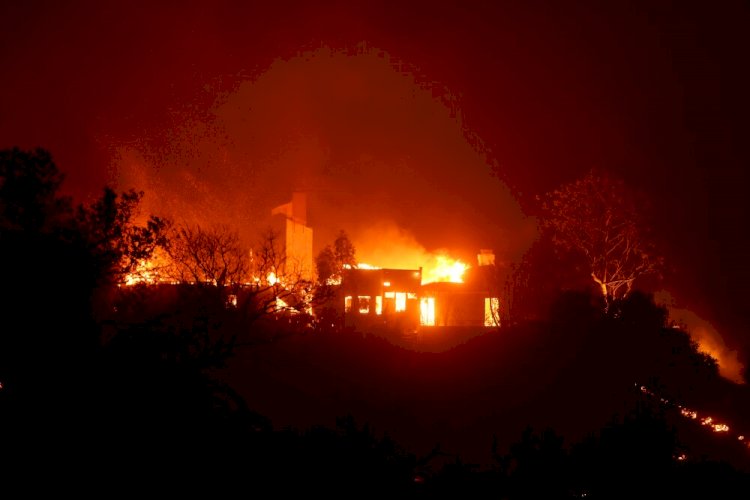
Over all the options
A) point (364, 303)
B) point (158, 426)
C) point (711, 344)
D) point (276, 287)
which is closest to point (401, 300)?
point (364, 303)

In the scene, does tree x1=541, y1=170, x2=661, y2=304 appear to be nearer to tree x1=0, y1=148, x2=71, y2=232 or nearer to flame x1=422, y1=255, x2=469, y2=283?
flame x1=422, y1=255, x2=469, y2=283

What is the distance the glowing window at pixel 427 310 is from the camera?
2861cm

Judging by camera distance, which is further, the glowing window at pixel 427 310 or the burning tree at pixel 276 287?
the glowing window at pixel 427 310

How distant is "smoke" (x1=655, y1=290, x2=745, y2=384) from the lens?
24.2 m

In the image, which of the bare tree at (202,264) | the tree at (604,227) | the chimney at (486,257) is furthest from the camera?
the chimney at (486,257)

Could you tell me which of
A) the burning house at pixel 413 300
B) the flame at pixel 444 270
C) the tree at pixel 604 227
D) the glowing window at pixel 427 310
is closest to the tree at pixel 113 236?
the burning house at pixel 413 300

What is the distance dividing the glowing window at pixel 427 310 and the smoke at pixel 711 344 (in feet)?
31.0

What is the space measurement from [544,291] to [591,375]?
31.8 ft

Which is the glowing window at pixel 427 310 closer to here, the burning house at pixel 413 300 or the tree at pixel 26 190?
the burning house at pixel 413 300

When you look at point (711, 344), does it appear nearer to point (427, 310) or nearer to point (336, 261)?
point (427, 310)

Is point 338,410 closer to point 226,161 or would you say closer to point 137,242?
point 137,242

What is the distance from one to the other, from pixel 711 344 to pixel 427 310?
37.5ft

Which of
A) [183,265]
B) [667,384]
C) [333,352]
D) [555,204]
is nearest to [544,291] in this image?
[555,204]

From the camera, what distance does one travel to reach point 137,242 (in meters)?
11.6
